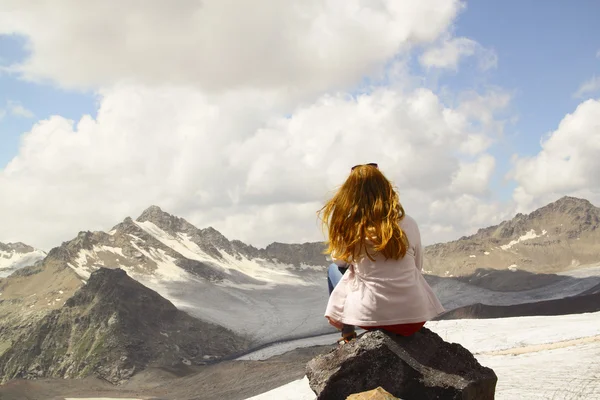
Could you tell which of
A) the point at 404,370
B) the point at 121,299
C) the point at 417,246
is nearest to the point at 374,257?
the point at 417,246

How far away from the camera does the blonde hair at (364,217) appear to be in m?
6.37

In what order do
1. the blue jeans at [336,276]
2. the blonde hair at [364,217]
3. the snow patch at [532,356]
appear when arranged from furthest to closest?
1. the snow patch at [532,356]
2. the blue jeans at [336,276]
3. the blonde hair at [364,217]

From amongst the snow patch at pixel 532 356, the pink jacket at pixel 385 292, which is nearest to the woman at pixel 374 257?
the pink jacket at pixel 385 292

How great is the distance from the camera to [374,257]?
645cm

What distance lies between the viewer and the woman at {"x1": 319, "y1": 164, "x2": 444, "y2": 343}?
641 centimetres

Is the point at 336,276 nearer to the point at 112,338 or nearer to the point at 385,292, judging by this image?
the point at 385,292

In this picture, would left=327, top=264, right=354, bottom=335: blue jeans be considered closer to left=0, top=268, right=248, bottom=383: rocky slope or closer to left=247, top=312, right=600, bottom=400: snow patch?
left=247, top=312, right=600, bottom=400: snow patch

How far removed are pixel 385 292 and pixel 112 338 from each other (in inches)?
4917

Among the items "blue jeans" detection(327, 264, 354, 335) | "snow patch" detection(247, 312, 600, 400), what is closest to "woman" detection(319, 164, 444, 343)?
"blue jeans" detection(327, 264, 354, 335)

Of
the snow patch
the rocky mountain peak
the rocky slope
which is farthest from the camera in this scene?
the rocky mountain peak

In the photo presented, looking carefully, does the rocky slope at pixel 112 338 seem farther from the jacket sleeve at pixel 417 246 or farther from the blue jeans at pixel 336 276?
the jacket sleeve at pixel 417 246

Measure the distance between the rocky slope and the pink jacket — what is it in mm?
107117

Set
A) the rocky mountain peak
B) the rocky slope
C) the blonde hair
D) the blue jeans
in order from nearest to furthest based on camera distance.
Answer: the blonde hair < the blue jeans < the rocky slope < the rocky mountain peak

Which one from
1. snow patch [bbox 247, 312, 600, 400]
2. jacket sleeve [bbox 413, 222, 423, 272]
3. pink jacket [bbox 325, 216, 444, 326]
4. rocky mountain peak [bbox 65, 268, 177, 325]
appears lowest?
snow patch [bbox 247, 312, 600, 400]
